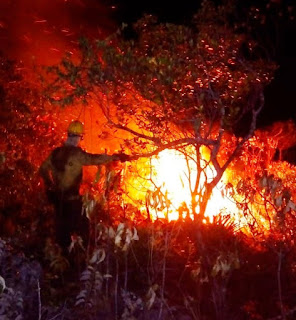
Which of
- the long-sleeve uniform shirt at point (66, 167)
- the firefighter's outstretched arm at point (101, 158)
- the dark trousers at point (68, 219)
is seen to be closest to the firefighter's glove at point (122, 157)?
the firefighter's outstretched arm at point (101, 158)

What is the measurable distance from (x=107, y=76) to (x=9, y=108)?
2.64 metres

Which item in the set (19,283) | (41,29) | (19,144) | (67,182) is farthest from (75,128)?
(41,29)

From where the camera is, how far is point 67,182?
7.73 metres

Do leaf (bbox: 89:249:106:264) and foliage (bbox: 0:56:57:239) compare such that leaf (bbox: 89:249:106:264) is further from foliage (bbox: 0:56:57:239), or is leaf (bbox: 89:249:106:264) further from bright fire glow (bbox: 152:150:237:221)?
bright fire glow (bbox: 152:150:237:221)

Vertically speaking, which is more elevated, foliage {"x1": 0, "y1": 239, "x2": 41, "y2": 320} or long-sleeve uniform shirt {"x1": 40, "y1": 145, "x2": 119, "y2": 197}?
long-sleeve uniform shirt {"x1": 40, "y1": 145, "x2": 119, "y2": 197}

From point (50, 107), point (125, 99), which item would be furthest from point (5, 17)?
point (125, 99)

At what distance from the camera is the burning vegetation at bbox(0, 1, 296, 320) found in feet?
19.8

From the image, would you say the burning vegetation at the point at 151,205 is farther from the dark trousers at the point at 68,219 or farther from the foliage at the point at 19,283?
the dark trousers at the point at 68,219

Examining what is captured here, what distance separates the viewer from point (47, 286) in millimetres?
6480

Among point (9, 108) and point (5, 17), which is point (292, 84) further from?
point (9, 108)

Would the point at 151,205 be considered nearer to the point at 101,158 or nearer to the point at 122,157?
the point at 122,157

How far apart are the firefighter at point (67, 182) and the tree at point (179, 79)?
57cm

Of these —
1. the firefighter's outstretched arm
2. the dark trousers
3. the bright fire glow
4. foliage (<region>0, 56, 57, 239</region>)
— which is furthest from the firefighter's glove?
the bright fire glow

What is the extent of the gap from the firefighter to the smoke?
3.97 meters
